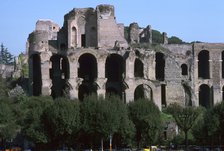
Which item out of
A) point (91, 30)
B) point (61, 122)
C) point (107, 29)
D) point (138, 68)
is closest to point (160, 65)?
point (138, 68)

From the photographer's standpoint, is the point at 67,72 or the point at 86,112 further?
the point at 67,72

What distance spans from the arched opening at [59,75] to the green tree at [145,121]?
2027 cm

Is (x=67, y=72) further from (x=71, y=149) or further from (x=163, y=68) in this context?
(x=71, y=149)

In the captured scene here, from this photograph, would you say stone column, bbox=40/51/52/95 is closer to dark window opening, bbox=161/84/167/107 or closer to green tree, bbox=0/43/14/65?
dark window opening, bbox=161/84/167/107

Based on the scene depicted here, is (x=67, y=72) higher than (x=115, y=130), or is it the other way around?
(x=67, y=72)

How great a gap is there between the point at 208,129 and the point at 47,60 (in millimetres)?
26911

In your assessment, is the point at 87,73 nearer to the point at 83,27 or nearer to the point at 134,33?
the point at 83,27

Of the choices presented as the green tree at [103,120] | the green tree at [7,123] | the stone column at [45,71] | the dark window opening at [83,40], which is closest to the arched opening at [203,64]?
the dark window opening at [83,40]

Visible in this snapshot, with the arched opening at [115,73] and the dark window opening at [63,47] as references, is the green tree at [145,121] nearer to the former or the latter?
the arched opening at [115,73]

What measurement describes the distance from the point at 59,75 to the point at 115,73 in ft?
25.1

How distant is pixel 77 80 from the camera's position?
264 feet

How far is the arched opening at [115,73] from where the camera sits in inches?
3260

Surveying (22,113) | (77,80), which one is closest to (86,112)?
(22,113)

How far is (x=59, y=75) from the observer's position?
83.6 meters
